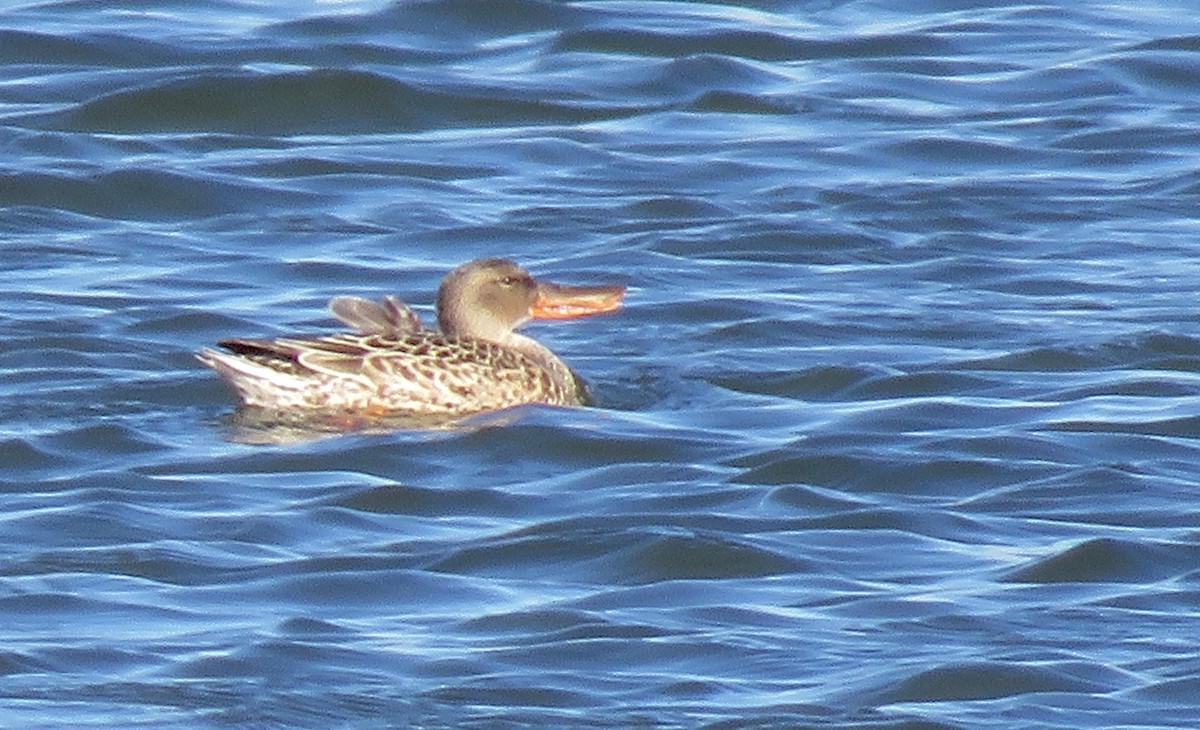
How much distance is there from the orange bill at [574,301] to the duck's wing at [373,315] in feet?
1.91

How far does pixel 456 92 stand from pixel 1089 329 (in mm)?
5265

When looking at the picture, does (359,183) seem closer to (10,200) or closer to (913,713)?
(10,200)

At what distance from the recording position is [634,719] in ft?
25.9

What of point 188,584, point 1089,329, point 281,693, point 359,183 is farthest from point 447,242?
point 281,693

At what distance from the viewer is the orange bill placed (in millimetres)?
12328

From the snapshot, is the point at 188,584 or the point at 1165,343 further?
the point at 1165,343

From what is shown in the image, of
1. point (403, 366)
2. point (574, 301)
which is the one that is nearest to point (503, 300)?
point (574, 301)

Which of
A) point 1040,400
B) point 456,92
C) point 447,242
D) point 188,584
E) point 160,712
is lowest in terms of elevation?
point 160,712

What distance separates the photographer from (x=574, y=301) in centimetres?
1234

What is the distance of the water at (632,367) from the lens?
8.32m

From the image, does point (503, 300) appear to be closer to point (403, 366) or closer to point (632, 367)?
point (632, 367)

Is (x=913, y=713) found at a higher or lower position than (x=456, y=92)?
lower

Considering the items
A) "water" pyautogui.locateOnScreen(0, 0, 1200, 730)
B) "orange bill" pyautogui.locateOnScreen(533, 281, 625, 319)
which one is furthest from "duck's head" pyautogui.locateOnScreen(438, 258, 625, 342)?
"water" pyautogui.locateOnScreen(0, 0, 1200, 730)

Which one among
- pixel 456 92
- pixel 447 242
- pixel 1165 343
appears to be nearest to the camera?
pixel 1165 343
